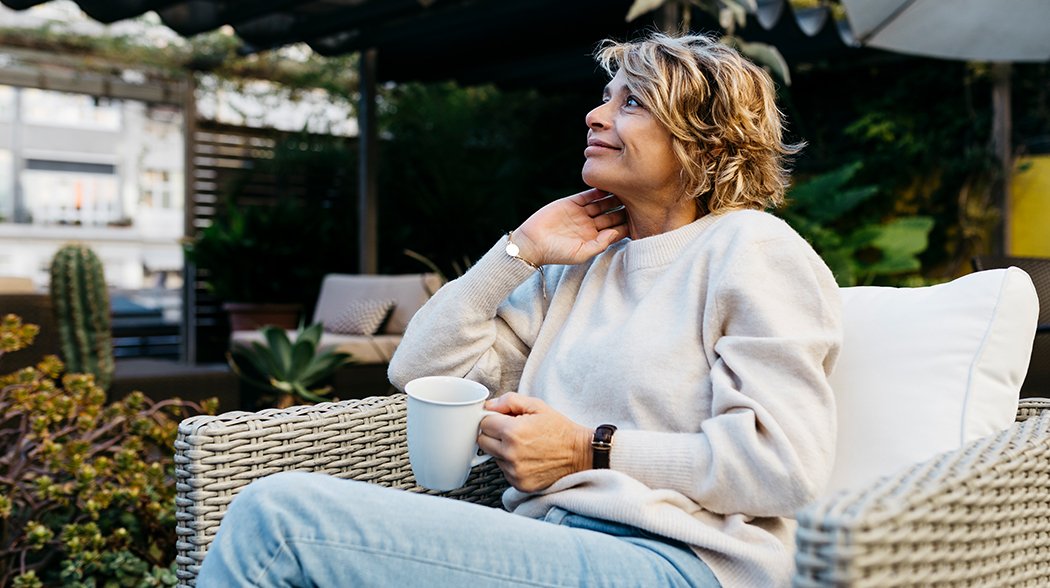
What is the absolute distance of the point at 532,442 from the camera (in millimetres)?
1302

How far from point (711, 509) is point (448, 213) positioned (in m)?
6.46

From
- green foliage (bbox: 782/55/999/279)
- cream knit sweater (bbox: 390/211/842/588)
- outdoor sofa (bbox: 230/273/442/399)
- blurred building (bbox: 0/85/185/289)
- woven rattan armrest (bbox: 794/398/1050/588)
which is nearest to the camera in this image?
woven rattan armrest (bbox: 794/398/1050/588)

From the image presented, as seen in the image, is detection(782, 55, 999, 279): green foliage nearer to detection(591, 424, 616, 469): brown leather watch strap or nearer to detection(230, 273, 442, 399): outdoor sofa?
detection(230, 273, 442, 399): outdoor sofa

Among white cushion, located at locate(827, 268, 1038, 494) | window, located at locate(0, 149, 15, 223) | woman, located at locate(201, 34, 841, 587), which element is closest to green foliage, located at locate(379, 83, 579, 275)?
window, located at locate(0, 149, 15, 223)

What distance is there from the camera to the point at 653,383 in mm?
1351

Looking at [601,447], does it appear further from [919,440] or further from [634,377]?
[919,440]

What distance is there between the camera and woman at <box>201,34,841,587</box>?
3.64 ft

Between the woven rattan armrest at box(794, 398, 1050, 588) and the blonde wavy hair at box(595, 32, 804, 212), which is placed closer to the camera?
the woven rattan armrest at box(794, 398, 1050, 588)

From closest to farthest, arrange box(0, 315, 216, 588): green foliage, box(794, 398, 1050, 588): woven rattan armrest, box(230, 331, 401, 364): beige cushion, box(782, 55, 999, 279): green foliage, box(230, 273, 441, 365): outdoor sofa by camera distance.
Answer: box(794, 398, 1050, 588): woven rattan armrest
box(0, 315, 216, 588): green foliage
box(230, 331, 401, 364): beige cushion
box(230, 273, 441, 365): outdoor sofa
box(782, 55, 999, 279): green foliage

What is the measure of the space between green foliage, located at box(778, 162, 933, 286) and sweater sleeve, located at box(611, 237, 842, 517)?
4420 mm

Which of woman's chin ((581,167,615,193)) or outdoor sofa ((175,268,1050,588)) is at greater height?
woman's chin ((581,167,615,193))

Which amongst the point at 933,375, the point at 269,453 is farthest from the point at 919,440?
the point at 269,453

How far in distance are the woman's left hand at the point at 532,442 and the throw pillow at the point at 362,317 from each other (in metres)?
3.77

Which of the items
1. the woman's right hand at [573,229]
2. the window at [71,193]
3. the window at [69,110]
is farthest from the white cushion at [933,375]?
the window at [71,193]
